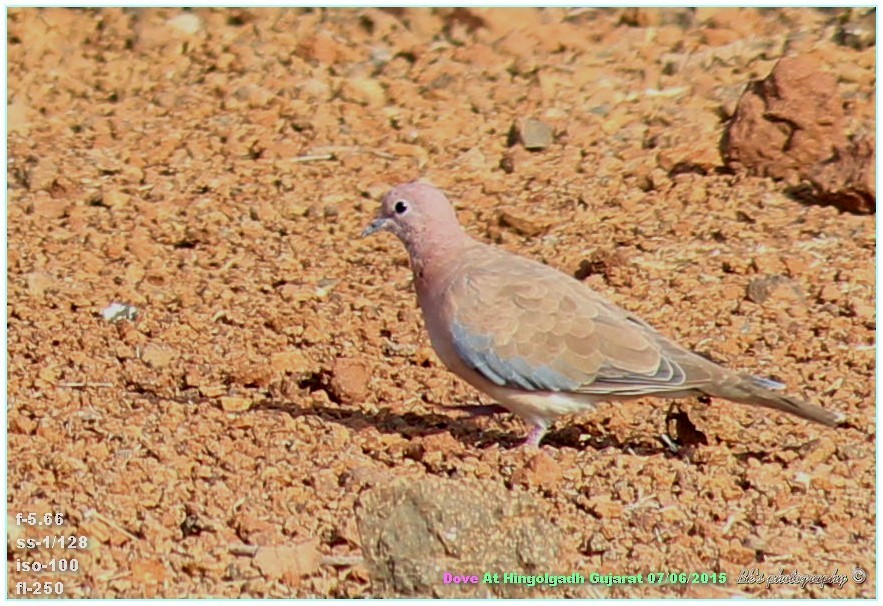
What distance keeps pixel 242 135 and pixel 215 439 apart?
3868 millimetres

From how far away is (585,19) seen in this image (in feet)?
38.1

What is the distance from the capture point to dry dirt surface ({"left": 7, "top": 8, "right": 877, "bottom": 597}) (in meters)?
6.08

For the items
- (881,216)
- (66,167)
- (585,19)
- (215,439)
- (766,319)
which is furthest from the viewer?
(585,19)

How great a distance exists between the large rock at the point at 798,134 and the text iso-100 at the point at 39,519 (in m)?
4.73

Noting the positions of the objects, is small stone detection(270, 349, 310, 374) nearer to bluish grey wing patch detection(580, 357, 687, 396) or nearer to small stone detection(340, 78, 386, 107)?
bluish grey wing patch detection(580, 357, 687, 396)

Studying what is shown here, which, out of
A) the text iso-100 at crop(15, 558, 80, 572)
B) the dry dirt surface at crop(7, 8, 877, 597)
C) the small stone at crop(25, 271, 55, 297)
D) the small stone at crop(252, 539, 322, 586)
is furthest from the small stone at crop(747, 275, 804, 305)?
the text iso-100 at crop(15, 558, 80, 572)

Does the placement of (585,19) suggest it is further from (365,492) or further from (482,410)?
(365,492)

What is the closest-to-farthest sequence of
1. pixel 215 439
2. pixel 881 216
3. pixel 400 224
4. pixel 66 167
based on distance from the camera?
pixel 215 439
pixel 400 224
pixel 881 216
pixel 66 167

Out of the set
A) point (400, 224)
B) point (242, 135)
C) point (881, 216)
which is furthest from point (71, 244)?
point (881, 216)

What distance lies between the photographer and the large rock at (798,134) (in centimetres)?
894

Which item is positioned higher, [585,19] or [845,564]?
[585,19]

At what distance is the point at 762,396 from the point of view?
6477mm

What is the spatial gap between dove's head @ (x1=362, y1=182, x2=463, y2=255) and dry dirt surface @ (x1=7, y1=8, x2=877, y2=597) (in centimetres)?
71

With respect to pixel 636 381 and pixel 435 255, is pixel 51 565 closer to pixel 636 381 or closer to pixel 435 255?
pixel 435 255
